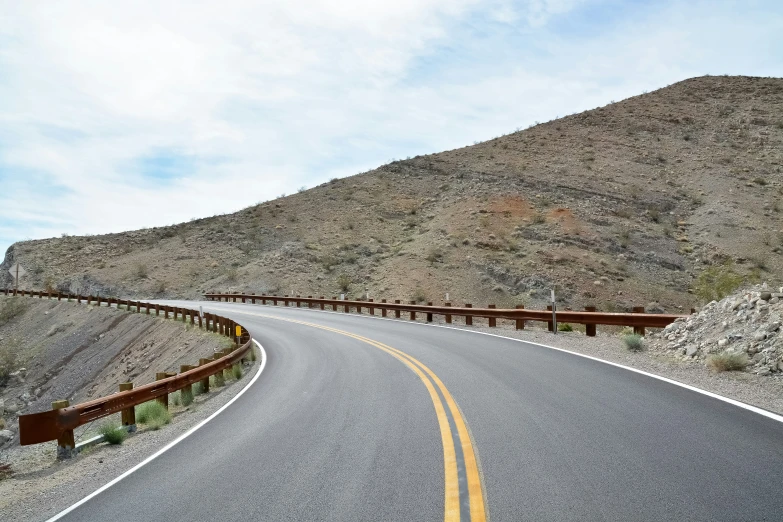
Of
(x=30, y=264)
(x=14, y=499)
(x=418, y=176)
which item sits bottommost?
(x=14, y=499)

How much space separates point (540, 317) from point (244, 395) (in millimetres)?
11430

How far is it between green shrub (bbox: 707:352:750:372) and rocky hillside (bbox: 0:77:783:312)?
2155 centimetres

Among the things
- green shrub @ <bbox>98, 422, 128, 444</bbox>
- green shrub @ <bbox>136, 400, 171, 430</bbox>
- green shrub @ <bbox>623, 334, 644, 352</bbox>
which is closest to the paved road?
green shrub @ <bbox>136, 400, 171, 430</bbox>

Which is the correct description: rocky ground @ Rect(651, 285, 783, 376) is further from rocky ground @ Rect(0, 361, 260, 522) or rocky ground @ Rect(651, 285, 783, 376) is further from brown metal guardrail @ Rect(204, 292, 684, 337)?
rocky ground @ Rect(0, 361, 260, 522)

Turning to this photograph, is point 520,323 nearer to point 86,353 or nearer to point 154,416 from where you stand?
point 154,416

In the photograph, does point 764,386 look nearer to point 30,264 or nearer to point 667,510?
point 667,510

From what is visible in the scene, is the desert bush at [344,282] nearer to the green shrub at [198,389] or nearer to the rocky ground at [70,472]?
the green shrub at [198,389]

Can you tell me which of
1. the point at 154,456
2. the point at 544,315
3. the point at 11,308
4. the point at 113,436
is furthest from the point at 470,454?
the point at 11,308

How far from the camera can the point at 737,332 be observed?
1191cm

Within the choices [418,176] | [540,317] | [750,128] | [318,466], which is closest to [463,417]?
[318,466]

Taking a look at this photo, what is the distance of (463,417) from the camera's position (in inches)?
311

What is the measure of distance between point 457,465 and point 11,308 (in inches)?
1994

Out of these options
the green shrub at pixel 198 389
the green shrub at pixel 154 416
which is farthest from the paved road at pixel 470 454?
the green shrub at pixel 198 389

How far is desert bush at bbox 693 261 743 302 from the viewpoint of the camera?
2839cm
